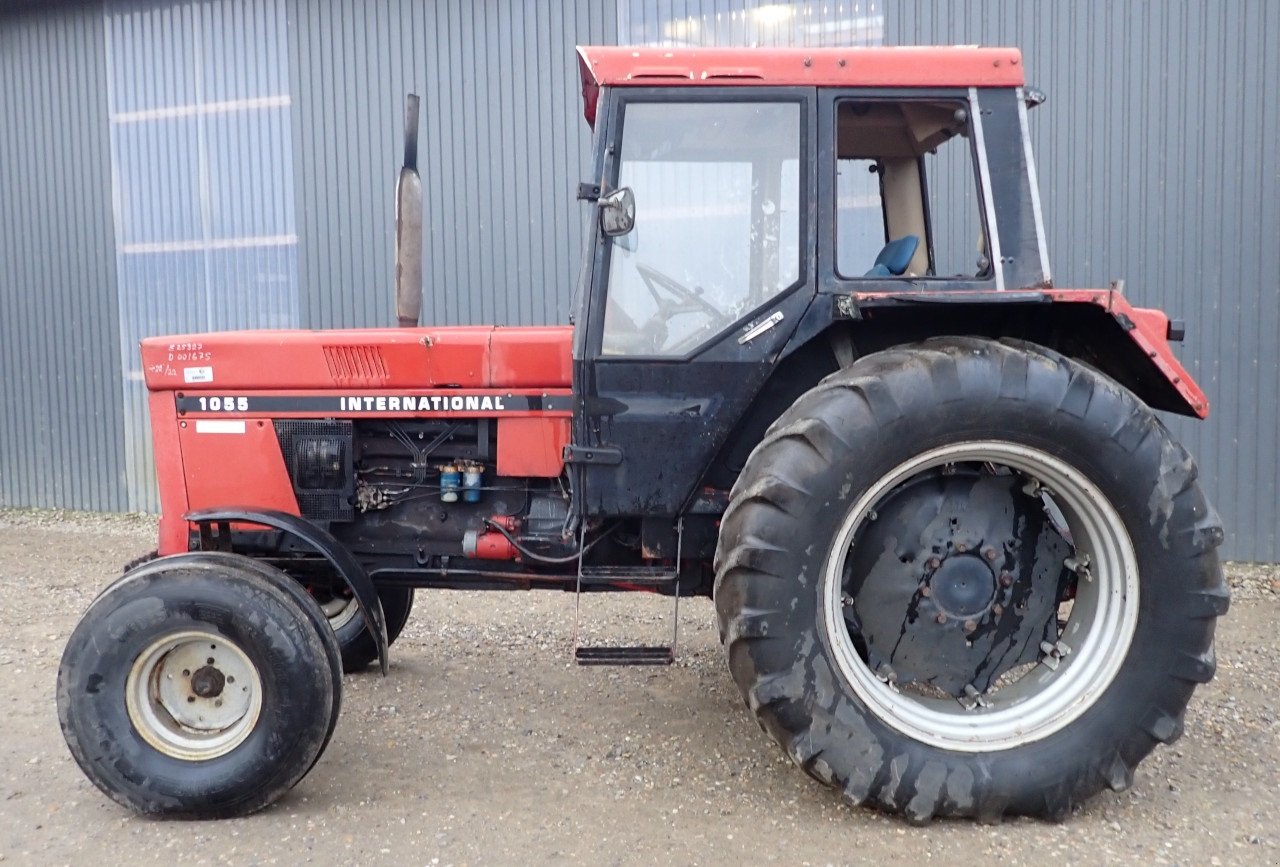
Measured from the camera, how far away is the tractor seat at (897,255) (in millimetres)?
3539

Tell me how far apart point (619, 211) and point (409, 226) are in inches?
34.3

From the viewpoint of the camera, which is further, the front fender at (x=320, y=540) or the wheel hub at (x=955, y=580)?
the front fender at (x=320, y=540)

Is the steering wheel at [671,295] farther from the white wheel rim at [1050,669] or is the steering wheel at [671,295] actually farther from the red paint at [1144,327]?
the white wheel rim at [1050,669]

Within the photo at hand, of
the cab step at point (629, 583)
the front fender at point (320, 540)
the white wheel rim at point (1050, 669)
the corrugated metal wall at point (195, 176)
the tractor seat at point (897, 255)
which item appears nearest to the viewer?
the white wheel rim at point (1050, 669)

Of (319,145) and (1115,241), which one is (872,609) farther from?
(319,145)

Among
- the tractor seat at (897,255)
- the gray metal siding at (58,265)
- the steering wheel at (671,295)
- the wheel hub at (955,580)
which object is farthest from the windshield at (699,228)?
the gray metal siding at (58,265)

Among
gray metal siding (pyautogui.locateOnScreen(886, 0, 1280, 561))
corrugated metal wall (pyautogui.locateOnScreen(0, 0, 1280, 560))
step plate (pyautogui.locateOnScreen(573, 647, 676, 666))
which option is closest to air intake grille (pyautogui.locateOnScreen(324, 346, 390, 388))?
step plate (pyautogui.locateOnScreen(573, 647, 676, 666))

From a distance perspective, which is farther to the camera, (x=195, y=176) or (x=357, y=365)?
(x=195, y=176)

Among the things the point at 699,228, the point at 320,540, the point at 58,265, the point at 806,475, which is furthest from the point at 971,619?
the point at 58,265

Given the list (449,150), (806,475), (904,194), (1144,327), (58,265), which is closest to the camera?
(806,475)

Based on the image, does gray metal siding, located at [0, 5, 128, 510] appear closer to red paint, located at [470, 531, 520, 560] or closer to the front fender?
the front fender

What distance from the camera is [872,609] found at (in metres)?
3.26

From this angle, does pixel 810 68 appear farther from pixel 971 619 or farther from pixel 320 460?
pixel 320 460

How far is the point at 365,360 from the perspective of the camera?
12.1 ft
